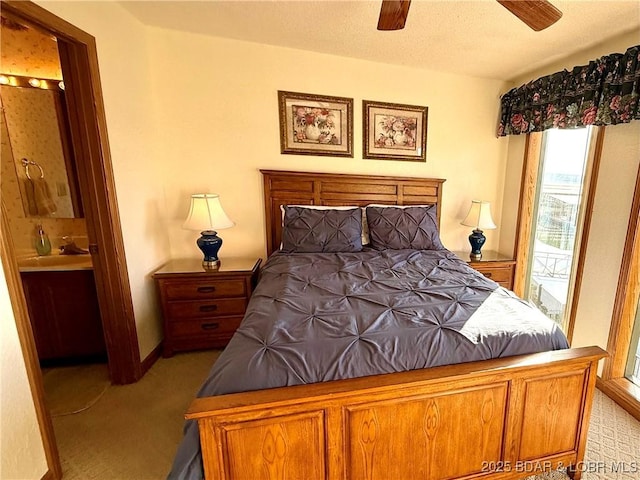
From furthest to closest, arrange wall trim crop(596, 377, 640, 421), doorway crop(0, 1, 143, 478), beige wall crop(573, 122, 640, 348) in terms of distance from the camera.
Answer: beige wall crop(573, 122, 640, 348) → wall trim crop(596, 377, 640, 421) → doorway crop(0, 1, 143, 478)

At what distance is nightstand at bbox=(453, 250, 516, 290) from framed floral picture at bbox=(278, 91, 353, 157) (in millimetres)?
1645

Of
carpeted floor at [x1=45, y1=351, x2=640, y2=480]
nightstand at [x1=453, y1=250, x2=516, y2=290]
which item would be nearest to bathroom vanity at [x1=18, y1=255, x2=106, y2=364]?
carpeted floor at [x1=45, y1=351, x2=640, y2=480]

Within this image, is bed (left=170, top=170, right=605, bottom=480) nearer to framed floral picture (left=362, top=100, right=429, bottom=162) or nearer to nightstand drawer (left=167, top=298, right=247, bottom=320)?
nightstand drawer (left=167, top=298, right=247, bottom=320)

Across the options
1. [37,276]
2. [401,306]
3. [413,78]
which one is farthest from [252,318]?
[413,78]

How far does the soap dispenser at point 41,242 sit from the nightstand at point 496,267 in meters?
3.57

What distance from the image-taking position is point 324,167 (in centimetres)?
288

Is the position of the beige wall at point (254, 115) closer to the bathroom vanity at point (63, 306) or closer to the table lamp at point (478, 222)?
the table lamp at point (478, 222)

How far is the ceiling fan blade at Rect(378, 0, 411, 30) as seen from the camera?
146cm

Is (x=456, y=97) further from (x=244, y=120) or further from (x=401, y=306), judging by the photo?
(x=401, y=306)

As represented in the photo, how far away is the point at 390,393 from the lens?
114 centimetres

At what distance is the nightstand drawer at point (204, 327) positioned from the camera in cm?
237

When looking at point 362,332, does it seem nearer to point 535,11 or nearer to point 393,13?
point 393,13

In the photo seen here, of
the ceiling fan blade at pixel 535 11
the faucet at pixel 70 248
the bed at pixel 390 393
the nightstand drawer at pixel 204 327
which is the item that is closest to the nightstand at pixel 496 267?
the bed at pixel 390 393

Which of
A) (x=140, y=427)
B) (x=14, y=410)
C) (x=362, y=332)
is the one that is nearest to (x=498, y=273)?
(x=362, y=332)
